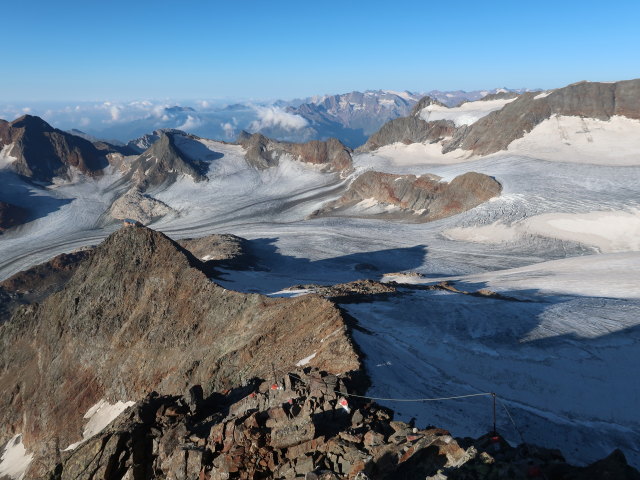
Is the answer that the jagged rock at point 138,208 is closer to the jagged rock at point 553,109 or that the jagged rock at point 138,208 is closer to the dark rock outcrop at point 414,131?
the dark rock outcrop at point 414,131

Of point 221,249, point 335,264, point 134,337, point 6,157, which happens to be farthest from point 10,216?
point 134,337

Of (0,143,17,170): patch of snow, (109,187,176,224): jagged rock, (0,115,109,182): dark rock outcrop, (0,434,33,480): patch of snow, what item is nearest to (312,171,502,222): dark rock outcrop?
(109,187,176,224): jagged rock

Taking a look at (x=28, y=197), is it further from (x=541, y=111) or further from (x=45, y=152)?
(x=541, y=111)

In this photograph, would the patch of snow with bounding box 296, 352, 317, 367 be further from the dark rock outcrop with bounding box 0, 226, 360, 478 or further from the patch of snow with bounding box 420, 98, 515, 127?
the patch of snow with bounding box 420, 98, 515, 127

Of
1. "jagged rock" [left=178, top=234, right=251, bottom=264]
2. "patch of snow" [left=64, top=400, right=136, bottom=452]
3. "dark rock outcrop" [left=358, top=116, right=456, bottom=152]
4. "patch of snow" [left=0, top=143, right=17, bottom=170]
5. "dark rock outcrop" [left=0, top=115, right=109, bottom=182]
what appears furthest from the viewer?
"dark rock outcrop" [left=0, top=115, right=109, bottom=182]

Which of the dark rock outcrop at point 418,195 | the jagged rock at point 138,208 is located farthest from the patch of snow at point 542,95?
the jagged rock at point 138,208
